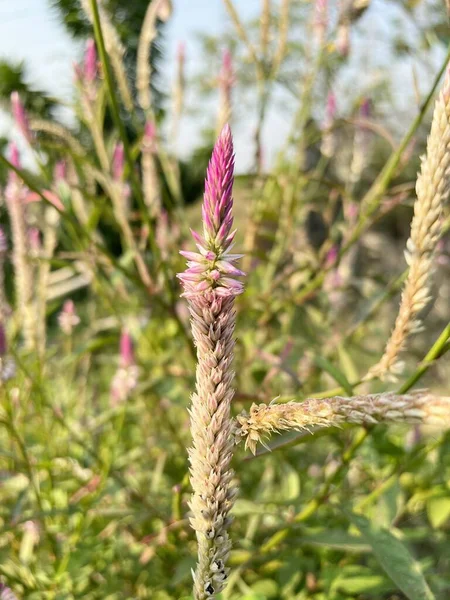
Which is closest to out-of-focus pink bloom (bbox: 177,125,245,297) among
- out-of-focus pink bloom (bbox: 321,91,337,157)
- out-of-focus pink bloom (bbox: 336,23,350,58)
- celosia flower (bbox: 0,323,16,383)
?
celosia flower (bbox: 0,323,16,383)

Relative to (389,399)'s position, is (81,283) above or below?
above

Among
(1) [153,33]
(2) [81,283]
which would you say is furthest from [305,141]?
(2) [81,283]

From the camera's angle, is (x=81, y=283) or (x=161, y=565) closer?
(x=161, y=565)

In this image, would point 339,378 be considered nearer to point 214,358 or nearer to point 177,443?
point 214,358

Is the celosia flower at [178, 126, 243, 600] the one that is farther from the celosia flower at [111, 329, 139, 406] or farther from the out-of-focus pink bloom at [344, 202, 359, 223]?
the out-of-focus pink bloom at [344, 202, 359, 223]

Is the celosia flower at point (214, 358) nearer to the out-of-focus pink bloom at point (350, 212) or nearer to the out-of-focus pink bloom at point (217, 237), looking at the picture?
the out-of-focus pink bloom at point (217, 237)

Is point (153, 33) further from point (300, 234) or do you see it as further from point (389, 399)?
point (389, 399)

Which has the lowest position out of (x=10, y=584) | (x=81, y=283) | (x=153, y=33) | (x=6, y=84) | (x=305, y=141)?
(x=10, y=584)

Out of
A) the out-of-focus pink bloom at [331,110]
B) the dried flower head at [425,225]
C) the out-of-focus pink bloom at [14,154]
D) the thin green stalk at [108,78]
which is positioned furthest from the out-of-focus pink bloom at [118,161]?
the dried flower head at [425,225]
